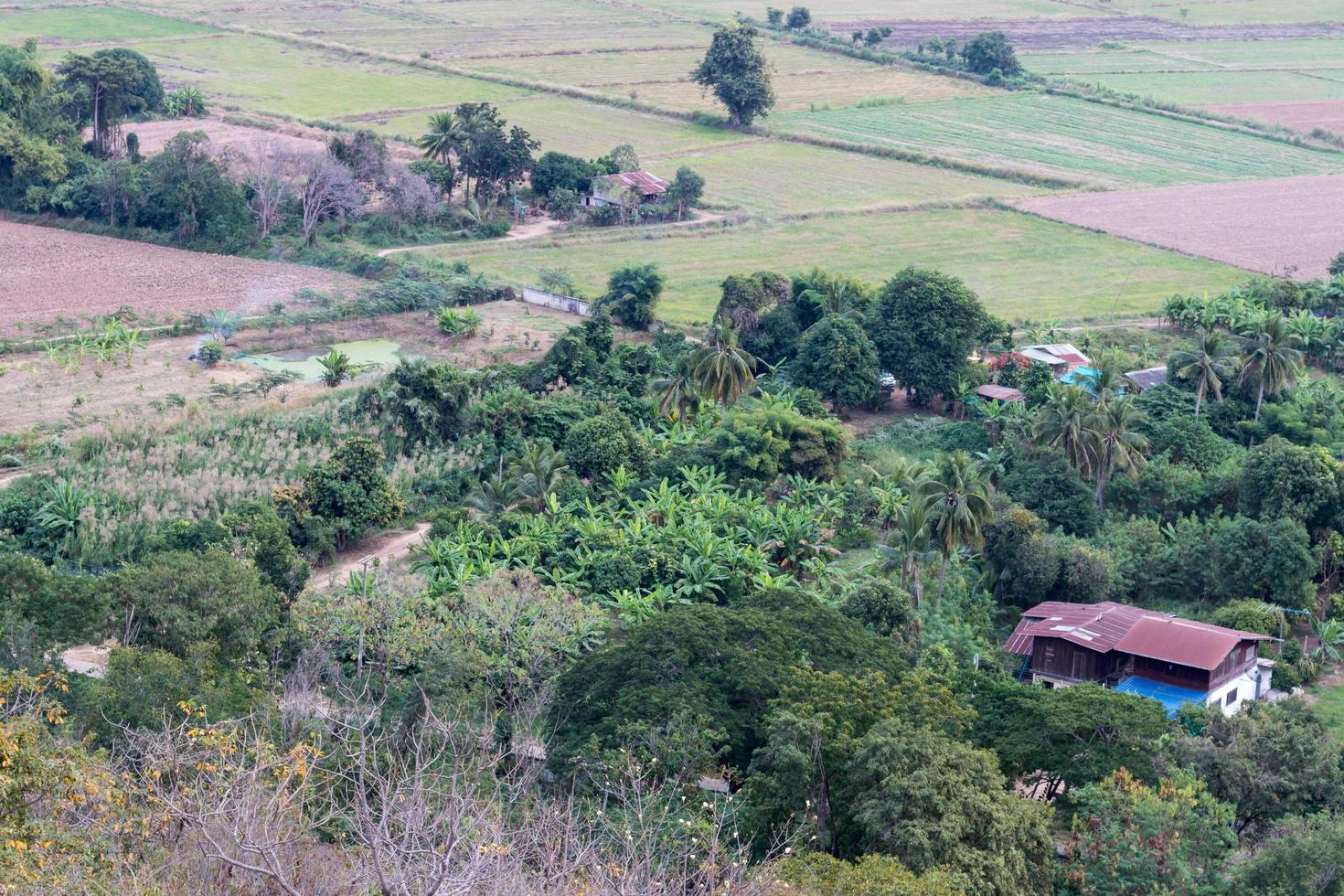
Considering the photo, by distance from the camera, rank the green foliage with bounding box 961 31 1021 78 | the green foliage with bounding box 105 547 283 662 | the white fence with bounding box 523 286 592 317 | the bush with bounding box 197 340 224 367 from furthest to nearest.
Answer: the green foliage with bounding box 961 31 1021 78, the white fence with bounding box 523 286 592 317, the bush with bounding box 197 340 224 367, the green foliage with bounding box 105 547 283 662

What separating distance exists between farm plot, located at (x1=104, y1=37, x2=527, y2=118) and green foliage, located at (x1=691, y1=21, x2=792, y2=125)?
13555 mm

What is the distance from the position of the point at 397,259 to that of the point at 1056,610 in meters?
32.2

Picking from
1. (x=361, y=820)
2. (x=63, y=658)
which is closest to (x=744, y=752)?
(x=361, y=820)

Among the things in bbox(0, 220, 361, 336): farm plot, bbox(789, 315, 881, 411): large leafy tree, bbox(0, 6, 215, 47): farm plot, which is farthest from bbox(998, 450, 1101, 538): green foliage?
bbox(0, 6, 215, 47): farm plot

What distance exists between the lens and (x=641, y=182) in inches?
2655

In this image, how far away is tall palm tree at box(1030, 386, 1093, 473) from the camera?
38562 millimetres

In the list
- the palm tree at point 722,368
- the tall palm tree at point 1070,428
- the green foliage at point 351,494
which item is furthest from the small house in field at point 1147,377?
the green foliage at point 351,494

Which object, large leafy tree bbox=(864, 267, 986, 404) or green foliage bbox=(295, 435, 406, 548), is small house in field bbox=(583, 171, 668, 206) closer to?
large leafy tree bbox=(864, 267, 986, 404)

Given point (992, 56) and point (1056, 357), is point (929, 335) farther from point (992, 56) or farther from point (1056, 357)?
point (992, 56)

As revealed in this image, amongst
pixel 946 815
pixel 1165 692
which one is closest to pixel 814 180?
pixel 1165 692

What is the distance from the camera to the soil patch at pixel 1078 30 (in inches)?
4405

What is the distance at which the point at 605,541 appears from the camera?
36062 millimetres

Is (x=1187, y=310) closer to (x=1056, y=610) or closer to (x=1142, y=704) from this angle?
(x=1056, y=610)

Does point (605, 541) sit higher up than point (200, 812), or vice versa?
point (200, 812)
